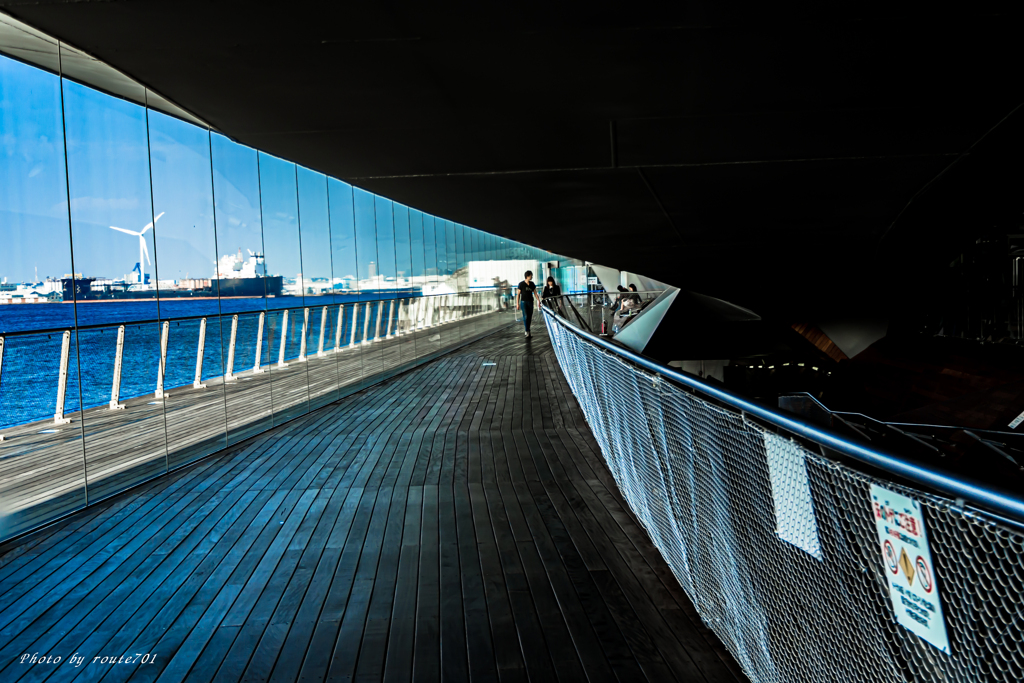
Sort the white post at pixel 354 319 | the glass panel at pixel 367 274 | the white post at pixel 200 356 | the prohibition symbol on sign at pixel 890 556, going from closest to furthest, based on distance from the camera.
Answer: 1. the prohibition symbol on sign at pixel 890 556
2. the white post at pixel 200 356
3. the white post at pixel 354 319
4. the glass panel at pixel 367 274

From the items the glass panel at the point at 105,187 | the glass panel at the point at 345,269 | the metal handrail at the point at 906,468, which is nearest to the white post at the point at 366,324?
the glass panel at the point at 345,269

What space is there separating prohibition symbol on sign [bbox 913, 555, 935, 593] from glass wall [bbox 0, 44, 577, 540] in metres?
5.32

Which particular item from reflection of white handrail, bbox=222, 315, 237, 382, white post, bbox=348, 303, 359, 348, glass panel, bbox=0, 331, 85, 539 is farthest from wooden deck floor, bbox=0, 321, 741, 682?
white post, bbox=348, 303, 359, 348

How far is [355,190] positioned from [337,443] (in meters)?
7.67

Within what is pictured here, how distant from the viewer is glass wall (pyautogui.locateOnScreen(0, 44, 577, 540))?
5.46m

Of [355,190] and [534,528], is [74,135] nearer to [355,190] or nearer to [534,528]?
[355,190]

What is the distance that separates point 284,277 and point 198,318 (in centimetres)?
346

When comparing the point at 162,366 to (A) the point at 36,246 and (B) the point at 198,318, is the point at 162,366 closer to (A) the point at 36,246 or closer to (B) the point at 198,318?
(B) the point at 198,318

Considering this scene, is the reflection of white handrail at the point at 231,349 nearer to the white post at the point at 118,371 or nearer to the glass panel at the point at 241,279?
the glass panel at the point at 241,279

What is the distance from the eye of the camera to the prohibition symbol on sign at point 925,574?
1.47 m

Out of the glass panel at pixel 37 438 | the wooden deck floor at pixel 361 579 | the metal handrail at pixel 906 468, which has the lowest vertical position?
the wooden deck floor at pixel 361 579

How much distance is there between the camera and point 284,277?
36.7ft

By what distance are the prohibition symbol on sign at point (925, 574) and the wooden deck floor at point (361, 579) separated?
152 cm

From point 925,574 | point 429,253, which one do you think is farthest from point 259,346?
point 429,253
